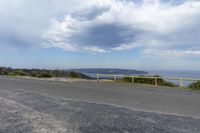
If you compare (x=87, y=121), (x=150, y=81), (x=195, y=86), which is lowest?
(x=87, y=121)

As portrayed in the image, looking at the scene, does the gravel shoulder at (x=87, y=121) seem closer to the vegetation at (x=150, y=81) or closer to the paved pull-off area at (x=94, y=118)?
the paved pull-off area at (x=94, y=118)

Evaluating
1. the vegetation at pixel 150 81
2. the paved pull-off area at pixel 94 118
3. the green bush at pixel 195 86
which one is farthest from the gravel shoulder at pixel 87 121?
the vegetation at pixel 150 81

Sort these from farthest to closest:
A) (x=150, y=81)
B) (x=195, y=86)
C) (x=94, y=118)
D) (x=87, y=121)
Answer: (x=150, y=81) < (x=195, y=86) < (x=94, y=118) < (x=87, y=121)

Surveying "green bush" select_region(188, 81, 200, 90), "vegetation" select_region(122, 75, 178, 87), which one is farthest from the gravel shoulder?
"vegetation" select_region(122, 75, 178, 87)

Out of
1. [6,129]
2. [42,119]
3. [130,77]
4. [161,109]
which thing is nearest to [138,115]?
[161,109]

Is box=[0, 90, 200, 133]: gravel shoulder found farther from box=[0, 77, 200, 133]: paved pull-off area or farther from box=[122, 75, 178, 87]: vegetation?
box=[122, 75, 178, 87]: vegetation

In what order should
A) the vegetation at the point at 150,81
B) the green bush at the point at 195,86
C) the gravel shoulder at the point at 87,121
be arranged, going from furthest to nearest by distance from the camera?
the vegetation at the point at 150,81 → the green bush at the point at 195,86 → the gravel shoulder at the point at 87,121

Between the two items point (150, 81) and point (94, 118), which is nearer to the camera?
point (94, 118)

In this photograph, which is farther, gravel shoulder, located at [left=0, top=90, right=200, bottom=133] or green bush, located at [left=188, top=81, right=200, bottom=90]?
green bush, located at [left=188, top=81, right=200, bottom=90]

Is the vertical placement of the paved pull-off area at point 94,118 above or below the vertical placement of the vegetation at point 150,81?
below

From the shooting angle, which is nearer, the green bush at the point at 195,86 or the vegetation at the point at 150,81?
the green bush at the point at 195,86

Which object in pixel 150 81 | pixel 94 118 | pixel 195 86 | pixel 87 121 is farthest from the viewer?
pixel 150 81

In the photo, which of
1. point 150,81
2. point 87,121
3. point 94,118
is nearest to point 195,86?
point 150,81

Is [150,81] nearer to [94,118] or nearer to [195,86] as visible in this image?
[195,86]
